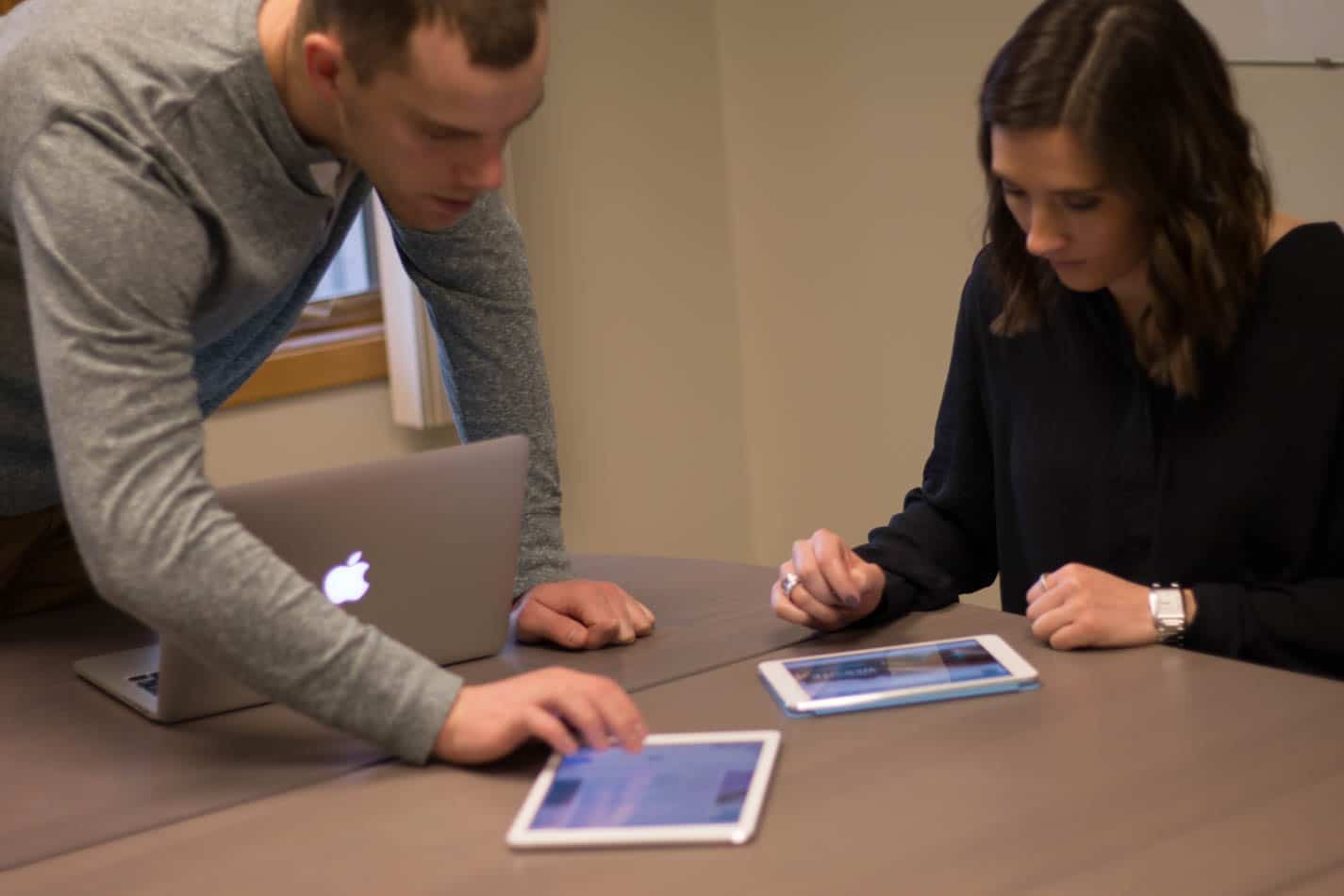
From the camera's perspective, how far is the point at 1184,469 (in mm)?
1571

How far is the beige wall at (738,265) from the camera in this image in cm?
303

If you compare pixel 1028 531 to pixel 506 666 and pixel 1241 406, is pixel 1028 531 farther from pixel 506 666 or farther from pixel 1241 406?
pixel 506 666

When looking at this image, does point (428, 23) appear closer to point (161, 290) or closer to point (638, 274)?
point (161, 290)

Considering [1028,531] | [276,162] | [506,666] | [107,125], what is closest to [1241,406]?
[1028,531]

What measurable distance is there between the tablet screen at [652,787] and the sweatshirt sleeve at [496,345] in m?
0.45

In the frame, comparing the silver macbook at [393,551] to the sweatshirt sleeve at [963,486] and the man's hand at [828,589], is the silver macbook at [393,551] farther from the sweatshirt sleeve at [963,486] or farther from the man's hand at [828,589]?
the sweatshirt sleeve at [963,486]

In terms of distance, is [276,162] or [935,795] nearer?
[935,795]

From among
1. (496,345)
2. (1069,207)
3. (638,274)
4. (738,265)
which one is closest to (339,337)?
(638,274)

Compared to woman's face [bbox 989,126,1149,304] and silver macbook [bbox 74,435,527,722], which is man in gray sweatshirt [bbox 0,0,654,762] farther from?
woman's face [bbox 989,126,1149,304]

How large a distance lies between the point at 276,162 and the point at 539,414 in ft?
1.58

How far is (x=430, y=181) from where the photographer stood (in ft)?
4.24

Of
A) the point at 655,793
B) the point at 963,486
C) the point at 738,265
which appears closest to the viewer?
the point at 655,793

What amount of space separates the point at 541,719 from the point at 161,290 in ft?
1.42

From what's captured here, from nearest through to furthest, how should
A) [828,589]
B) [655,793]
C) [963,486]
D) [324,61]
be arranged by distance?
[655,793]
[324,61]
[828,589]
[963,486]
